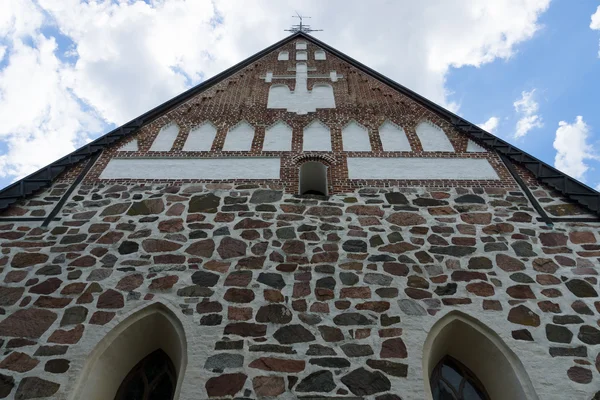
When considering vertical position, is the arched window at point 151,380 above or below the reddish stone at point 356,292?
below

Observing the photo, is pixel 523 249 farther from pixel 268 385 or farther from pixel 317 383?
pixel 268 385

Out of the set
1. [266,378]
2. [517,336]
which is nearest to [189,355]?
[266,378]

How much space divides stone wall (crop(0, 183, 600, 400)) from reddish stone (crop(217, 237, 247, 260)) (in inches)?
1.0

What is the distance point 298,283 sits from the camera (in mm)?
5504

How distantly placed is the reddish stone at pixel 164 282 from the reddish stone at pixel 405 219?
307 cm

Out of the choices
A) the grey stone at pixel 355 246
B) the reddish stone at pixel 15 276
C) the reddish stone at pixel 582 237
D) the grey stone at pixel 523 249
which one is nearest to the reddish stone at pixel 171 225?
the reddish stone at pixel 15 276

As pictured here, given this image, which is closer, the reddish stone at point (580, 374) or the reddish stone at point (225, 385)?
the reddish stone at point (225, 385)

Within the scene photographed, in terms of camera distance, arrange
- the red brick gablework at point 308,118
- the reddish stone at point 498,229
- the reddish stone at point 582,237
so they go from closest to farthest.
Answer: the reddish stone at point 582,237 → the reddish stone at point 498,229 → the red brick gablework at point 308,118

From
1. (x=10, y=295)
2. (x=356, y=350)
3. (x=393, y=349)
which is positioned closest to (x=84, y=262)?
(x=10, y=295)

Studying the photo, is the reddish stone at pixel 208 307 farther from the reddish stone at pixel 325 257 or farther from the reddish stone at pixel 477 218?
the reddish stone at pixel 477 218

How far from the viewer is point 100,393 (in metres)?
4.79

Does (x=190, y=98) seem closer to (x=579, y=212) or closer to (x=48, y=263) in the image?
(x=48, y=263)

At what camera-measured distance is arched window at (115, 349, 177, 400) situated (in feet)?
16.4

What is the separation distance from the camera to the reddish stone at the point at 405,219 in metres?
6.39
